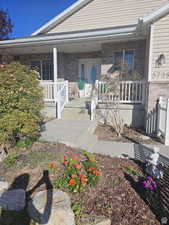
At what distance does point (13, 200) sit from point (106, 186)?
5.19 feet

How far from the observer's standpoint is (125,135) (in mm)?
6418

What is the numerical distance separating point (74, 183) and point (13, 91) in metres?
2.48

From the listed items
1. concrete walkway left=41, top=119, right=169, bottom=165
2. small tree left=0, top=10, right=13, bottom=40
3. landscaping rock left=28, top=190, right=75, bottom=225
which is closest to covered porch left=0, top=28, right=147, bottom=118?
concrete walkway left=41, top=119, right=169, bottom=165

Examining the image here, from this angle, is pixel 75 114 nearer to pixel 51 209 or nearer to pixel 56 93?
pixel 56 93

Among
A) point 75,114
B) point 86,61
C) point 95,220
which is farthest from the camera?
point 86,61

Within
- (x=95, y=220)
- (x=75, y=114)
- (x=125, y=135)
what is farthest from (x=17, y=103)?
(x=125, y=135)

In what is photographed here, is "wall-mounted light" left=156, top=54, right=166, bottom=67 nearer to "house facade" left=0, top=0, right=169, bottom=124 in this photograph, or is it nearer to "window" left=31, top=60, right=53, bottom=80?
"house facade" left=0, top=0, right=169, bottom=124

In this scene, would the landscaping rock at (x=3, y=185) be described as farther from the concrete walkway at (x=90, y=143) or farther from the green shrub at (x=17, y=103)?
the concrete walkway at (x=90, y=143)

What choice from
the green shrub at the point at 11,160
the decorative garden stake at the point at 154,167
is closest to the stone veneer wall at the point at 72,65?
the green shrub at the point at 11,160

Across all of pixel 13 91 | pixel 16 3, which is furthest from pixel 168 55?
pixel 16 3

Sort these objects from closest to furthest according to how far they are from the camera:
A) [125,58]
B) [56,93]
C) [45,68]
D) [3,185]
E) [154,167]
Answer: [3,185] < [154,167] < [56,93] < [125,58] < [45,68]

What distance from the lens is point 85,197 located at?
2.72 m

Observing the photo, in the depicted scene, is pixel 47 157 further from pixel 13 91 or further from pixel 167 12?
pixel 167 12

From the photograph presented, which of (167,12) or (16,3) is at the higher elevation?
(16,3)
